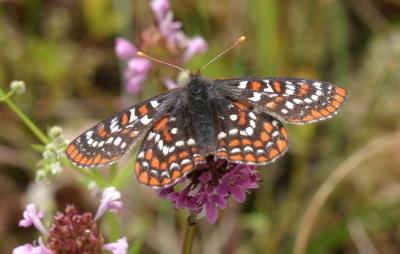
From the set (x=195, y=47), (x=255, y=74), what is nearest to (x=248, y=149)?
(x=195, y=47)

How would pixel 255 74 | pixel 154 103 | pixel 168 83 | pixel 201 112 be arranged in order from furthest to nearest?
pixel 255 74 < pixel 168 83 < pixel 154 103 < pixel 201 112

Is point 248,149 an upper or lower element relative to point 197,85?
lower

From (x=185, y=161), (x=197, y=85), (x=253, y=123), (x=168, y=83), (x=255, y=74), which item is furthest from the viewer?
(x=255, y=74)

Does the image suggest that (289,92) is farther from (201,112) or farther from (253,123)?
(201,112)

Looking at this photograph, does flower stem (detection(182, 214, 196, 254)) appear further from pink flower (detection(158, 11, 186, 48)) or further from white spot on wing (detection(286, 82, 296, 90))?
pink flower (detection(158, 11, 186, 48))

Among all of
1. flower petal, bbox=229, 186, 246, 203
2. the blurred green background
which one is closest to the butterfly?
flower petal, bbox=229, 186, 246, 203

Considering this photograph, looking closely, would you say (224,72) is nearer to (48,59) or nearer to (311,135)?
(311,135)
